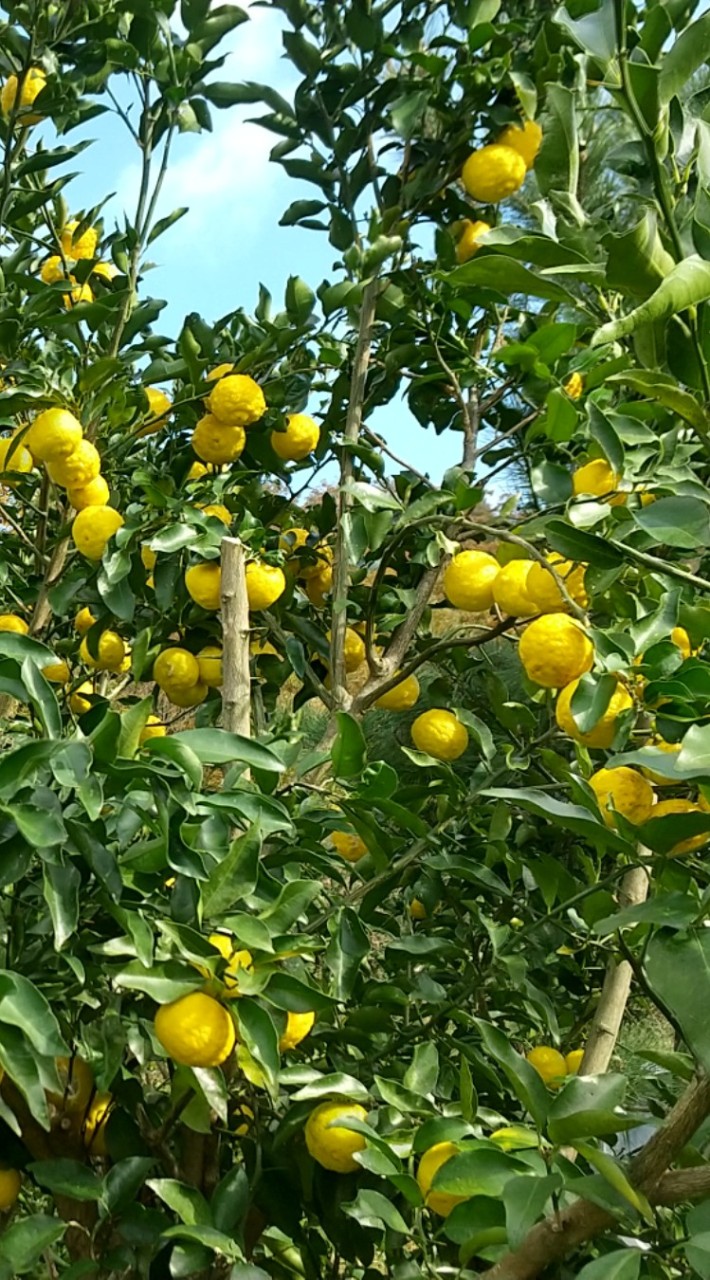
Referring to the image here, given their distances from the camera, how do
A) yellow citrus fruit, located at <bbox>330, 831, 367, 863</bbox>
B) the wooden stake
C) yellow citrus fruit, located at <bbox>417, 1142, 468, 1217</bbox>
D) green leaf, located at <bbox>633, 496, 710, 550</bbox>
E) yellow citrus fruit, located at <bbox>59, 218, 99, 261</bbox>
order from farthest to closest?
yellow citrus fruit, located at <bbox>59, 218, 99, 261</bbox> → yellow citrus fruit, located at <bbox>330, 831, 367, 863</bbox> → the wooden stake → yellow citrus fruit, located at <bbox>417, 1142, 468, 1217</bbox> → green leaf, located at <bbox>633, 496, 710, 550</bbox>

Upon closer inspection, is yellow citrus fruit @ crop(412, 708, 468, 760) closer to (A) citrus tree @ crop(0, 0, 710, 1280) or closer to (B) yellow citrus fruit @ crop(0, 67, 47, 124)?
(A) citrus tree @ crop(0, 0, 710, 1280)

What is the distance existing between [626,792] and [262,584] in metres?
0.39

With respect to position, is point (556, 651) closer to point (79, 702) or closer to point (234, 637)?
point (234, 637)

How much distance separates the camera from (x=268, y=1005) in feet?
2.05

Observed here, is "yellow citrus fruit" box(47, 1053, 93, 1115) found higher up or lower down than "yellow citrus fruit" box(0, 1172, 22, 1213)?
higher up

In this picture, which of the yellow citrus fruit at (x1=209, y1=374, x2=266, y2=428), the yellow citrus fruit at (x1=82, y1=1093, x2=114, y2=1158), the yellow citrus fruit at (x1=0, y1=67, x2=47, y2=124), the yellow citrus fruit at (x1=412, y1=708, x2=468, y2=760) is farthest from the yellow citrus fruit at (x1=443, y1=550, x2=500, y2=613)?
the yellow citrus fruit at (x1=0, y1=67, x2=47, y2=124)

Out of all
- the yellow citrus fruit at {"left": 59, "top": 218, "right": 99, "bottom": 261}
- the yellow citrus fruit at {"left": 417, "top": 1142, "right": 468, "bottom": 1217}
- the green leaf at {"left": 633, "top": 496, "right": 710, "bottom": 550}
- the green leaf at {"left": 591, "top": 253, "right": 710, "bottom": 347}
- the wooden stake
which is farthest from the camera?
the yellow citrus fruit at {"left": 59, "top": 218, "right": 99, "bottom": 261}

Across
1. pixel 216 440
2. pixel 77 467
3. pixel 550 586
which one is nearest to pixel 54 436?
pixel 77 467

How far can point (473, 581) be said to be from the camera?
2.83ft

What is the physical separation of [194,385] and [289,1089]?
610 mm

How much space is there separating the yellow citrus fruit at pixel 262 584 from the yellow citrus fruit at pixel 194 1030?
403 millimetres

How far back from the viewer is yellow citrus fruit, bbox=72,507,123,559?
927mm

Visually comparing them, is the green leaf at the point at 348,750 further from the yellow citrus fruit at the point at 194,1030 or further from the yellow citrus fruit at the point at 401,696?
the yellow citrus fruit at the point at 401,696

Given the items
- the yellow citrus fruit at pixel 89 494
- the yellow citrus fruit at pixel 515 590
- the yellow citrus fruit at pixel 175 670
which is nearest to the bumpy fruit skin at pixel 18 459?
the yellow citrus fruit at pixel 89 494
